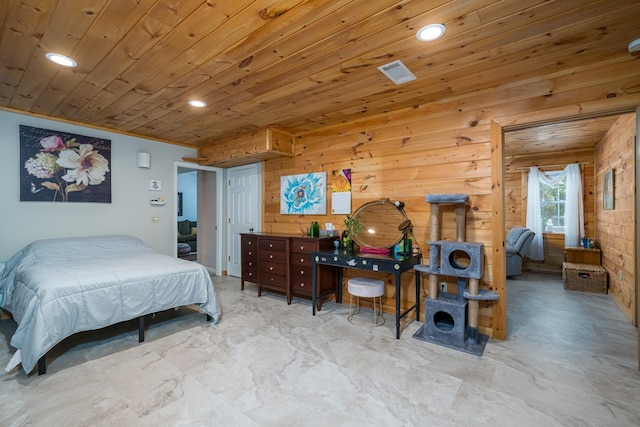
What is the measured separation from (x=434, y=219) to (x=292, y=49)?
196 cm

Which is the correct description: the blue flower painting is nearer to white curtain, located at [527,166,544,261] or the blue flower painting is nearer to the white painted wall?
the white painted wall

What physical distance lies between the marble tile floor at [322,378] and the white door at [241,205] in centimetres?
207

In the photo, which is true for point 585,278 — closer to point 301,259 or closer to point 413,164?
point 413,164

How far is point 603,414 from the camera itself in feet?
5.67

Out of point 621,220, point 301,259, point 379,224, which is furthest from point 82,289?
point 621,220

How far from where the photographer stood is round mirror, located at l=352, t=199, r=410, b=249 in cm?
332

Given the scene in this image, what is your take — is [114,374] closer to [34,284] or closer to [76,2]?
[34,284]

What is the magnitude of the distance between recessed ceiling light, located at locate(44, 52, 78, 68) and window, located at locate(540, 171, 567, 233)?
24.3ft

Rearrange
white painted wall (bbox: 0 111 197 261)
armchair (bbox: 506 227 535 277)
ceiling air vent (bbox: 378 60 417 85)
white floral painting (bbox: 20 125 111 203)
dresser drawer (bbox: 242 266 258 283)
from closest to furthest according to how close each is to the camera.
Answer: ceiling air vent (bbox: 378 60 417 85)
white painted wall (bbox: 0 111 197 261)
white floral painting (bbox: 20 125 111 203)
dresser drawer (bbox: 242 266 258 283)
armchair (bbox: 506 227 535 277)

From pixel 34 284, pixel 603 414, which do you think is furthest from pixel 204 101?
pixel 603 414

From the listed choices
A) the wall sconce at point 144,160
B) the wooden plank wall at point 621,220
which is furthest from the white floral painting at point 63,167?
the wooden plank wall at point 621,220

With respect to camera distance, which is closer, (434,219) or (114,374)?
(114,374)

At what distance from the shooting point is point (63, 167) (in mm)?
3732

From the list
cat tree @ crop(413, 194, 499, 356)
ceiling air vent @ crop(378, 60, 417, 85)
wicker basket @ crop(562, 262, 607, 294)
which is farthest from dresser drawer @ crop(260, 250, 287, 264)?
wicker basket @ crop(562, 262, 607, 294)
